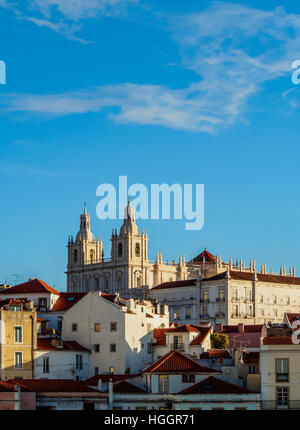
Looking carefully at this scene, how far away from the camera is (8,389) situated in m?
74.1

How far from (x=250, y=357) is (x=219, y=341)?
52.9 feet

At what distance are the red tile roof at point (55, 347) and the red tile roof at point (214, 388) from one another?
1556cm

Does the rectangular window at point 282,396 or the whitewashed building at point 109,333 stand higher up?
the whitewashed building at point 109,333

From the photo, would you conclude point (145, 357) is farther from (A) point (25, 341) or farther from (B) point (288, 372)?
(B) point (288, 372)

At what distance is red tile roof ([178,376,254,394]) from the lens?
7431cm

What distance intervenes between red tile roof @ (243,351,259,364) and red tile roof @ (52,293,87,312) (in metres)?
19.8

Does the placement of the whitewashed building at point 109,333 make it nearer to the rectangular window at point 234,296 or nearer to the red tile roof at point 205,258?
the rectangular window at point 234,296

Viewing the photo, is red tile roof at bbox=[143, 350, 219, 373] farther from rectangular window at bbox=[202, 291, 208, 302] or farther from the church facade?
the church facade

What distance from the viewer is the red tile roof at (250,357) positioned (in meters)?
80.9

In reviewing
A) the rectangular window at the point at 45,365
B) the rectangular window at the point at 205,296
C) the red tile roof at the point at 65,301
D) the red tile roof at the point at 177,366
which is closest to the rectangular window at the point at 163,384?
the red tile roof at the point at 177,366

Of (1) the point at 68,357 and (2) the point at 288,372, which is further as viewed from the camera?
(1) the point at 68,357

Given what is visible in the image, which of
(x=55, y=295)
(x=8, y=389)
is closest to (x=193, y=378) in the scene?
(x=8, y=389)

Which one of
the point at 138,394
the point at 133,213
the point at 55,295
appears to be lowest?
the point at 138,394

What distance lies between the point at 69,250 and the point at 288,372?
121083 millimetres
